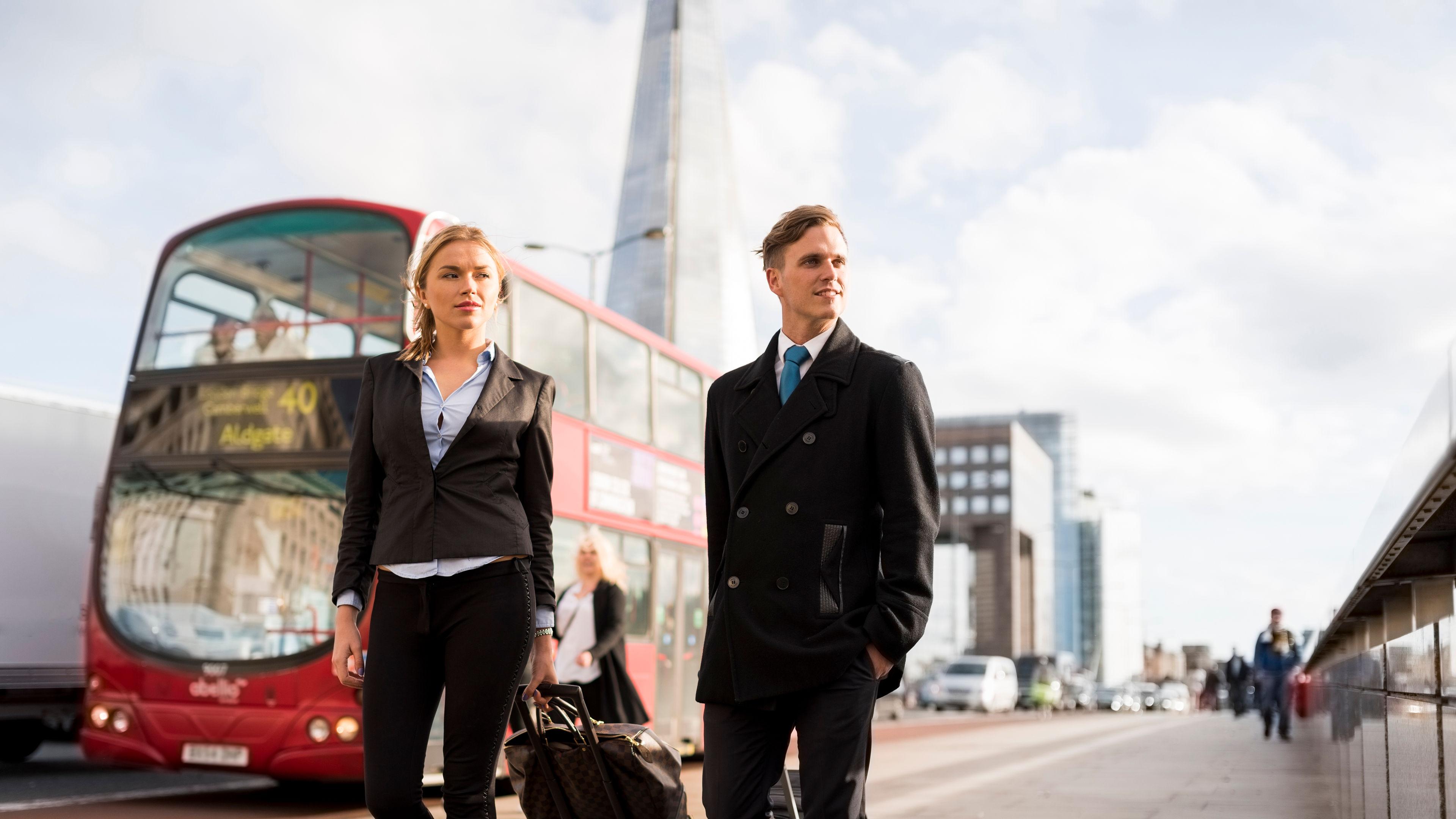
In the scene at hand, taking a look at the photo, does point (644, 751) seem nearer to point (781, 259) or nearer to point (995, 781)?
point (781, 259)

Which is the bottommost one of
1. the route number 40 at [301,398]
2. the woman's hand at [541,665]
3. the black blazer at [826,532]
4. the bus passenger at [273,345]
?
the woman's hand at [541,665]

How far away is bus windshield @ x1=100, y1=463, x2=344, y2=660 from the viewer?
9477mm

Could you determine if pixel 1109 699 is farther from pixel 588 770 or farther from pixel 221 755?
Answer: pixel 588 770

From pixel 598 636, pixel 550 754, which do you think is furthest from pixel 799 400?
pixel 598 636

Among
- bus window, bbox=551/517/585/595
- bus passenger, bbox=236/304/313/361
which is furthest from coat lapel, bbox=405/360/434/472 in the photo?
bus window, bbox=551/517/585/595

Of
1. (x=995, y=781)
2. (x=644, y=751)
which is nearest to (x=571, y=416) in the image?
(x=995, y=781)

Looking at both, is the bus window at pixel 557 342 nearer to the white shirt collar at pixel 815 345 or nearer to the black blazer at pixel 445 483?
the black blazer at pixel 445 483

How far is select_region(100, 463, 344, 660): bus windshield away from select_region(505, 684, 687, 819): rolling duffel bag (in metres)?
5.97

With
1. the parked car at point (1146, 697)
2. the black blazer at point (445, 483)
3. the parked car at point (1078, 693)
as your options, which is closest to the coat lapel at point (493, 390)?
the black blazer at point (445, 483)

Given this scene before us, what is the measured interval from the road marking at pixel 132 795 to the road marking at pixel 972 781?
177 inches

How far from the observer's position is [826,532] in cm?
312

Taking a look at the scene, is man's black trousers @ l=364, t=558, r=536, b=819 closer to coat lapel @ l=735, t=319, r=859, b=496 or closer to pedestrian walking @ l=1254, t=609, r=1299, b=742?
coat lapel @ l=735, t=319, r=859, b=496

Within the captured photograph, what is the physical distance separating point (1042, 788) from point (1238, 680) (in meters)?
17.2

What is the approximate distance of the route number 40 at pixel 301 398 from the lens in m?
9.71
